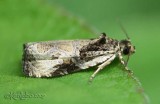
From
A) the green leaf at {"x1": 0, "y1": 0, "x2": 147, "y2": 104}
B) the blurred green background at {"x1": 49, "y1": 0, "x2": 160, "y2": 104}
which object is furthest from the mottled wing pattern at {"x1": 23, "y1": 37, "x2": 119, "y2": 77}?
the blurred green background at {"x1": 49, "y1": 0, "x2": 160, "y2": 104}

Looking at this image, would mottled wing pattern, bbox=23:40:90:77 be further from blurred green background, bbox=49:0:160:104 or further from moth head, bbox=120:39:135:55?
blurred green background, bbox=49:0:160:104

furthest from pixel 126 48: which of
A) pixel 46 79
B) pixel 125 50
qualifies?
pixel 46 79

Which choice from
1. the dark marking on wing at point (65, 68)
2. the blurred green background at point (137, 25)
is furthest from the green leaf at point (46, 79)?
the blurred green background at point (137, 25)

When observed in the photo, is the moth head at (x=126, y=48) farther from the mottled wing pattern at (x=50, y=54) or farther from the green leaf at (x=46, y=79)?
the mottled wing pattern at (x=50, y=54)

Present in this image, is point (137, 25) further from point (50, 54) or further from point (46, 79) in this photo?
point (46, 79)

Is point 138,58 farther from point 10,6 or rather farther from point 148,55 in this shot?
point 10,6

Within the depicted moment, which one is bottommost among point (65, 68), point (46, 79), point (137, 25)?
point (46, 79)
